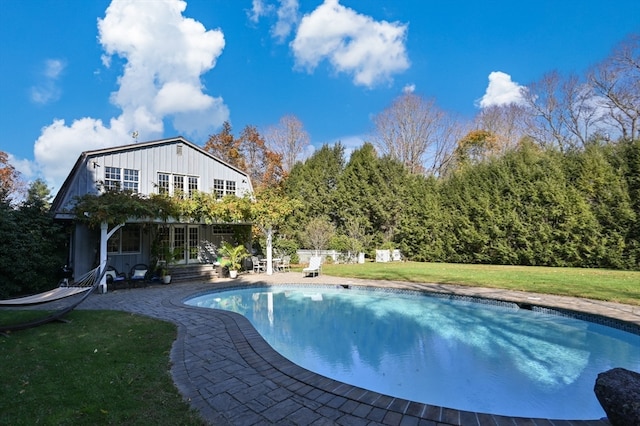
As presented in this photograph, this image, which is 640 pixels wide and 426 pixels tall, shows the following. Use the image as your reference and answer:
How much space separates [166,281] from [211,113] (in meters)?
20.0

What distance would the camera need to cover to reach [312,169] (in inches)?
1005

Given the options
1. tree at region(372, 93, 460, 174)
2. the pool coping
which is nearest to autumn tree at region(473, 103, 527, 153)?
tree at region(372, 93, 460, 174)

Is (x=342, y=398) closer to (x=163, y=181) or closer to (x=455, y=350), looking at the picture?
(x=455, y=350)

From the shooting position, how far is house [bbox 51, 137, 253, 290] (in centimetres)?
1270

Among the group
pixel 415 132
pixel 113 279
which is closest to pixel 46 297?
pixel 113 279

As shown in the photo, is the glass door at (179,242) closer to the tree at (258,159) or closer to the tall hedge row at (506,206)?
the tall hedge row at (506,206)

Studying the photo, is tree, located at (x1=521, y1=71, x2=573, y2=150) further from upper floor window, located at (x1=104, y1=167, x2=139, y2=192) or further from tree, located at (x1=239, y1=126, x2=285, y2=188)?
upper floor window, located at (x1=104, y1=167, x2=139, y2=192)

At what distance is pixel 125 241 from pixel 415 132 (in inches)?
910

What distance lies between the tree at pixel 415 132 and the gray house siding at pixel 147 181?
15424 mm

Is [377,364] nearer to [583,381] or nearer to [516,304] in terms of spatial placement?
[583,381]

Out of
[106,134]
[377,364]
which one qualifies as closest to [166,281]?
[377,364]

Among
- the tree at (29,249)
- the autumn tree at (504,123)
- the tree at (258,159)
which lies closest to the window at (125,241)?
the tree at (29,249)

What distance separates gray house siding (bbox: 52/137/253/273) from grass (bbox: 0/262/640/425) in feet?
18.6

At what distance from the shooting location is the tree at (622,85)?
1936cm
